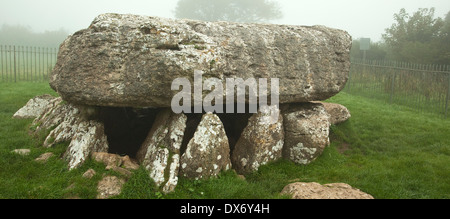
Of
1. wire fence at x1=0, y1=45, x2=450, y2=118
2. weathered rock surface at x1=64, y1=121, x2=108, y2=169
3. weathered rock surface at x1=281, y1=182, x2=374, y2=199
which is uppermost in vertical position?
wire fence at x1=0, y1=45, x2=450, y2=118

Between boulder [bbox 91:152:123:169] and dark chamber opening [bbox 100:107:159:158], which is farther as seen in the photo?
dark chamber opening [bbox 100:107:159:158]

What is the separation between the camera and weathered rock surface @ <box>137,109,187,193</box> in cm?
596

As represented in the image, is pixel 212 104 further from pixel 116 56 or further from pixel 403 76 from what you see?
pixel 403 76

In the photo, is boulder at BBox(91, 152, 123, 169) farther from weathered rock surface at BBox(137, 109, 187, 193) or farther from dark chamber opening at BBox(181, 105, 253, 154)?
dark chamber opening at BBox(181, 105, 253, 154)

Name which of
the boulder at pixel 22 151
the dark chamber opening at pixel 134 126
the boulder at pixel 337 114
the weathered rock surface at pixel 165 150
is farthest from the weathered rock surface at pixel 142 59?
the boulder at pixel 337 114

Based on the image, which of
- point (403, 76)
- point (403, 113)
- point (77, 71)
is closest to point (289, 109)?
point (77, 71)

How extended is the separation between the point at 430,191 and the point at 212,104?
4403 millimetres

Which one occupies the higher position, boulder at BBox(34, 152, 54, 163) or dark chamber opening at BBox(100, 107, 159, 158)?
dark chamber opening at BBox(100, 107, 159, 158)

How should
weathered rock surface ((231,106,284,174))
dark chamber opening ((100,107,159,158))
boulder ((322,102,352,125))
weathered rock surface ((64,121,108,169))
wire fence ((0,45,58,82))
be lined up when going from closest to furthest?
1. weathered rock surface ((64,121,108,169))
2. weathered rock surface ((231,106,284,174))
3. dark chamber opening ((100,107,159,158))
4. boulder ((322,102,352,125))
5. wire fence ((0,45,58,82))

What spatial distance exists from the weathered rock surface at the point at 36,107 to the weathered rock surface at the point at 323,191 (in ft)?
22.0

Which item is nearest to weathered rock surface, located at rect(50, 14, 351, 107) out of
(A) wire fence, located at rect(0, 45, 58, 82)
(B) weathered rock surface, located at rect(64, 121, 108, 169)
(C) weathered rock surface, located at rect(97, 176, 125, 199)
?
(B) weathered rock surface, located at rect(64, 121, 108, 169)

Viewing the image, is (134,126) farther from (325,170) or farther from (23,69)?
(23,69)

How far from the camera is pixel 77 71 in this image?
6.46 meters

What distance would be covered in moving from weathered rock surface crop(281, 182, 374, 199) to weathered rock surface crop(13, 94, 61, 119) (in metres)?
6.69
